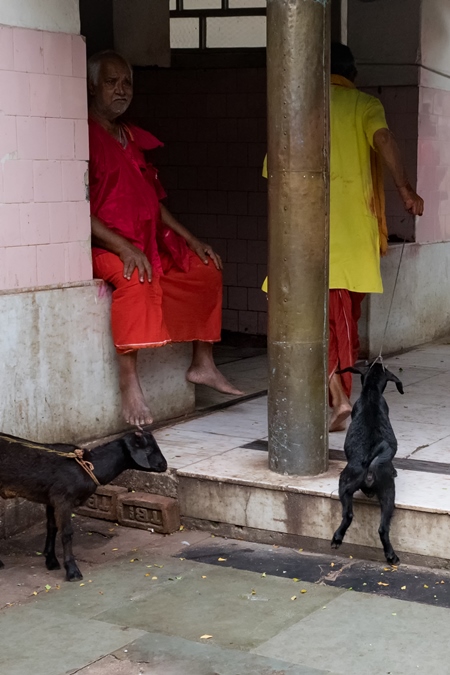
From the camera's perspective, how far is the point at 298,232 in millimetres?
5543

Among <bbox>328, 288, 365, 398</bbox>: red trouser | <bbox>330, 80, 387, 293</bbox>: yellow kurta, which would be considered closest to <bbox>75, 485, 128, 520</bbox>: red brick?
<bbox>328, 288, 365, 398</bbox>: red trouser

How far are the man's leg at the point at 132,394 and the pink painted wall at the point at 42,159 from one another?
1.78ft

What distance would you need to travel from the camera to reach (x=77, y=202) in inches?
242

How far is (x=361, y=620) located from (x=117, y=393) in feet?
7.87

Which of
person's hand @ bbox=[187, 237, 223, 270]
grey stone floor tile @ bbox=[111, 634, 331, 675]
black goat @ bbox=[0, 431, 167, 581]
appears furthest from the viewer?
person's hand @ bbox=[187, 237, 223, 270]

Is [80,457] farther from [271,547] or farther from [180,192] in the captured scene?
[180,192]

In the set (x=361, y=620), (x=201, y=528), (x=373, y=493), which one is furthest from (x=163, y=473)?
(x=361, y=620)

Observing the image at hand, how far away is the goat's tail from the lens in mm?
5043

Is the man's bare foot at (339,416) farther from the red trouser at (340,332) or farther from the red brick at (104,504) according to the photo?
the red brick at (104,504)

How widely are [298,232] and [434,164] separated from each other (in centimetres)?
445

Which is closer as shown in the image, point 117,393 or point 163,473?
point 163,473

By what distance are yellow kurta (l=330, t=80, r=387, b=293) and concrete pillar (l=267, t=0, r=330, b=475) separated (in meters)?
0.94

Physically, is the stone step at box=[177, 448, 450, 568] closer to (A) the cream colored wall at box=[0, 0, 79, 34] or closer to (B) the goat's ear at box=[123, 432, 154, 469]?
(B) the goat's ear at box=[123, 432, 154, 469]

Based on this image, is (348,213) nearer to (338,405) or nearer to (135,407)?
(338,405)
